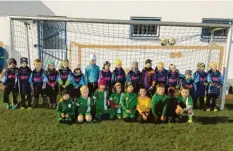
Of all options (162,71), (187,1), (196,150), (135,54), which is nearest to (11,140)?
(196,150)

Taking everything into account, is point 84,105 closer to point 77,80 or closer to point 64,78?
point 77,80

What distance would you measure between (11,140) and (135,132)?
2.27m

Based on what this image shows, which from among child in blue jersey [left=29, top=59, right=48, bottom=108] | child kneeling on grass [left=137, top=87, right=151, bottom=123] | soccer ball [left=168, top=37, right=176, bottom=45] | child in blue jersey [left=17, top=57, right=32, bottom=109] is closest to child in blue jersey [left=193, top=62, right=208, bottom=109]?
child kneeling on grass [left=137, top=87, right=151, bottom=123]

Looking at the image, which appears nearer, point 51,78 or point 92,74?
point 51,78

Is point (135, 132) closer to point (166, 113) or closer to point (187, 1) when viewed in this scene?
point (166, 113)

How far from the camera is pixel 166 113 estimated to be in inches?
209

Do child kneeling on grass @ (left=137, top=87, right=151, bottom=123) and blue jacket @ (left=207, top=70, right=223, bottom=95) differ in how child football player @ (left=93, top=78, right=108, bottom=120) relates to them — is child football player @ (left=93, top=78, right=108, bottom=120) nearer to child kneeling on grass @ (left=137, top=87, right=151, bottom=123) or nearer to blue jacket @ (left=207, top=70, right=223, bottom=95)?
child kneeling on grass @ (left=137, top=87, right=151, bottom=123)

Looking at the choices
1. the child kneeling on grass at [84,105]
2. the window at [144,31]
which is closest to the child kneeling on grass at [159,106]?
the child kneeling on grass at [84,105]

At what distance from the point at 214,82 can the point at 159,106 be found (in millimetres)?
1860

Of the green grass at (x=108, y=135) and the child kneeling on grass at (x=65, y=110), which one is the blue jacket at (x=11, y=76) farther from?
the child kneeling on grass at (x=65, y=110)

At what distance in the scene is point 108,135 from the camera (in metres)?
4.70

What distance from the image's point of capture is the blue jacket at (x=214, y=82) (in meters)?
6.20

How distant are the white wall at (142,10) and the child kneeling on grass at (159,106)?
15.0 feet

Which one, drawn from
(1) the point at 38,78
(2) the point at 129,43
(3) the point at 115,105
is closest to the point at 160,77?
(3) the point at 115,105
